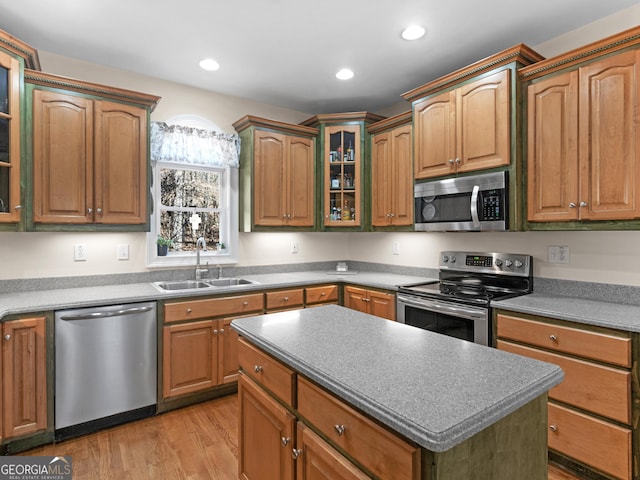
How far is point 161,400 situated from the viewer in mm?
→ 2770

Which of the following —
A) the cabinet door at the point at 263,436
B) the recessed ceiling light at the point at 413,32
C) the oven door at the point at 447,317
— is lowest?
the cabinet door at the point at 263,436

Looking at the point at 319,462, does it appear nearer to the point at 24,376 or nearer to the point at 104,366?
the point at 104,366

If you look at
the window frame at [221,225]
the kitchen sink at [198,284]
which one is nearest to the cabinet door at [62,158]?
the window frame at [221,225]

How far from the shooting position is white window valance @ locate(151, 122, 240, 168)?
324cm

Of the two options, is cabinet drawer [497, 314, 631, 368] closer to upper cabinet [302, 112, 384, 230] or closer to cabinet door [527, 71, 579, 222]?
cabinet door [527, 71, 579, 222]

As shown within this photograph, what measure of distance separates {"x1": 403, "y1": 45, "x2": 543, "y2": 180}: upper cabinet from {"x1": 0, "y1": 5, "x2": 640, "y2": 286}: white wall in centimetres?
52

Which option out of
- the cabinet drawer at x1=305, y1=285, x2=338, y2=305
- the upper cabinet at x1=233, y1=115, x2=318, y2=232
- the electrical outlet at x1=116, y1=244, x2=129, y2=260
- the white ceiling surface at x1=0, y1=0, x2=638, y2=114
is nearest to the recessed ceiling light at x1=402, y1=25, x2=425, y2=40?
Result: the white ceiling surface at x1=0, y1=0, x2=638, y2=114

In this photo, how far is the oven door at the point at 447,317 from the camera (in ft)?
8.09

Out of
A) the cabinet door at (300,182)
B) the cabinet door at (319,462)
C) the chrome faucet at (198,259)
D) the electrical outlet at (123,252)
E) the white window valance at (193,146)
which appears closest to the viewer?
the cabinet door at (319,462)

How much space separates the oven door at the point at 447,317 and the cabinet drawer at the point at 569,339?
12 centimetres

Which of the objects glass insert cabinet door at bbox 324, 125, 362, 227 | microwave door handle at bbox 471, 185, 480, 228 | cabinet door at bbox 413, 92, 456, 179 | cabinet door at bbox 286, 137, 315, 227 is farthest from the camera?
glass insert cabinet door at bbox 324, 125, 362, 227

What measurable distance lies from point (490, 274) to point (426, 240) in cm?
78

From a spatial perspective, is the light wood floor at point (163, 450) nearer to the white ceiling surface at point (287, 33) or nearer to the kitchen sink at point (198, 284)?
the kitchen sink at point (198, 284)

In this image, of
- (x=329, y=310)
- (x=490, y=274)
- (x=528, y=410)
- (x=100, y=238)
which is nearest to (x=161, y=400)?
(x=100, y=238)
